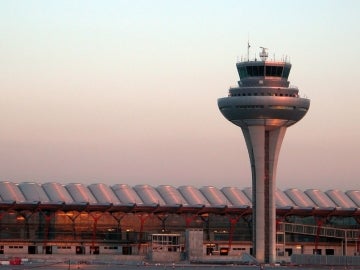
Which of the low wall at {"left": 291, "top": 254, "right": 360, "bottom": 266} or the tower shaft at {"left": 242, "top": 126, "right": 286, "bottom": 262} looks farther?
the tower shaft at {"left": 242, "top": 126, "right": 286, "bottom": 262}

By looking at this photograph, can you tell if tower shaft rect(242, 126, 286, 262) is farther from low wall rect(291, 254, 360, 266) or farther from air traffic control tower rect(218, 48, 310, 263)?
low wall rect(291, 254, 360, 266)

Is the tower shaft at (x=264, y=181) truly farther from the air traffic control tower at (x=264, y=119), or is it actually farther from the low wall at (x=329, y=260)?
the low wall at (x=329, y=260)

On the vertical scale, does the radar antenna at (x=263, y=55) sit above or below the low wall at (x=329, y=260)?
above

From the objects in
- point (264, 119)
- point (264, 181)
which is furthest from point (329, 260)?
point (264, 119)

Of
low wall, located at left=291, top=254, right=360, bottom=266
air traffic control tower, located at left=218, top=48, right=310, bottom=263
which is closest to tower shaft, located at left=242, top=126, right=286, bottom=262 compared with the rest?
air traffic control tower, located at left=218, top=48, right=310, bottom=263

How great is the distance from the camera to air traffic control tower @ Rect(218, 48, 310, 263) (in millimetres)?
187000

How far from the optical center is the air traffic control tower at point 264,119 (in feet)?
614

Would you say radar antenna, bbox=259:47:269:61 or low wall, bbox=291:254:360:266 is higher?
radar antenna, bbox=259:47:269:61

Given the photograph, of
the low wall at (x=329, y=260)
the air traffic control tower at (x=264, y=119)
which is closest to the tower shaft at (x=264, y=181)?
the air traffic control tower at (x=264, y=119)

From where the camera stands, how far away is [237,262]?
581 ft

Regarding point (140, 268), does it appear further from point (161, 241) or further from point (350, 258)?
point (161, 241)

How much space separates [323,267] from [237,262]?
25.4 meters

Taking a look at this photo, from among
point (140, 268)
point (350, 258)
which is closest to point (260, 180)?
point (350, 258)

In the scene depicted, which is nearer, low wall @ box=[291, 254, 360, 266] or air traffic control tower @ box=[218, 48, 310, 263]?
low wall @ box=[291, 254, 360, 266]
